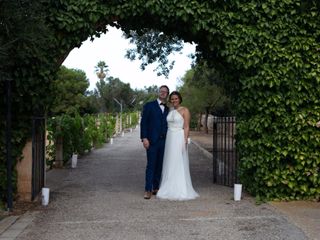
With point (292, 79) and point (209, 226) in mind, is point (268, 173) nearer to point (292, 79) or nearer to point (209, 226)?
point (292, 79)

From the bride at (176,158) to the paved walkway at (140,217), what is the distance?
0.33 metres

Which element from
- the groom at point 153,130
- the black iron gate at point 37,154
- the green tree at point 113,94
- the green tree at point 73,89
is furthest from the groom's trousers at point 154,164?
the green tree at point 113,94

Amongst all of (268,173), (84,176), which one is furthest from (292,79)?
(84,176)

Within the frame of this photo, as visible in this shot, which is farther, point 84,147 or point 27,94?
point 84,147

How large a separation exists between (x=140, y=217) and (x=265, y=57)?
3.56 meters

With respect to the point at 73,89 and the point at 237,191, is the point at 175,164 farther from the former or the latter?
the point at 73,89

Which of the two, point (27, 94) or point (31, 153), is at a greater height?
point (27, 94)

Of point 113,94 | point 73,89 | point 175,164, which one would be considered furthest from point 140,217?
point 113,94

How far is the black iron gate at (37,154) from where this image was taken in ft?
30.7

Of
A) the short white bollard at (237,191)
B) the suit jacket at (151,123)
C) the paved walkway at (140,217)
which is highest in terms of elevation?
the suit jacket at (151,123)

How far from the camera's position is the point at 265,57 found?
926cm

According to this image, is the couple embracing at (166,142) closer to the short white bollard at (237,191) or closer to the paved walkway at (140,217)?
the paved walkway at (140,217)

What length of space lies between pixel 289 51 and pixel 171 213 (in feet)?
11.5

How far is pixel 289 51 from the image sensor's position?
30.3ft
